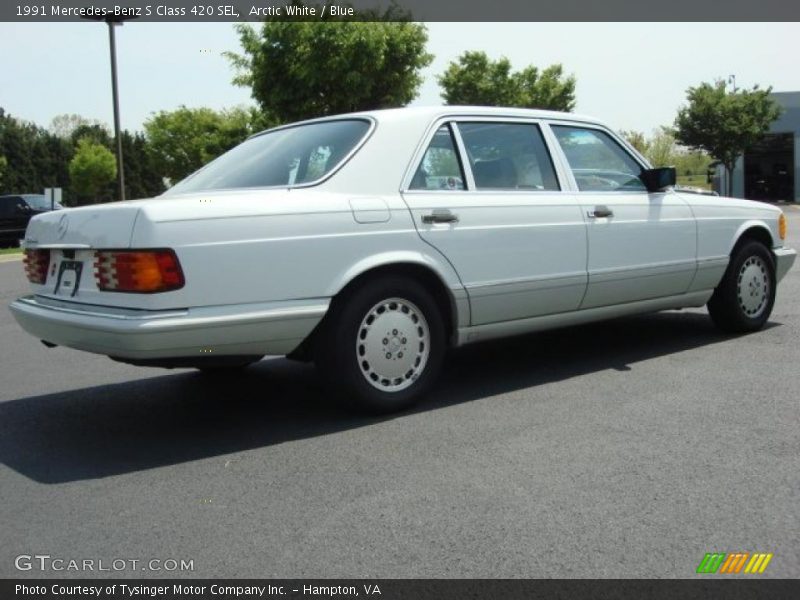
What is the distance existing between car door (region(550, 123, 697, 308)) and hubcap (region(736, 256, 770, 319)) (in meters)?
0.69

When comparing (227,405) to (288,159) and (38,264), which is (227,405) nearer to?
(38,264)

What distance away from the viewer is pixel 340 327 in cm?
429

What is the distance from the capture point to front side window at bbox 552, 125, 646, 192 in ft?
18.4

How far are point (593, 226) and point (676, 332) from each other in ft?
6.26

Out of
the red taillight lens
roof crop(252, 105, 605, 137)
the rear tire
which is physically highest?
roof crop(252, 105, 605, 137)

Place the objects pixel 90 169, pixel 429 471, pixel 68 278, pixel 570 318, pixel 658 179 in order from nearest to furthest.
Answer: pixel 429 471 < pixel 68 278 < pixel 570 318 < pixel 658 179 < pixel 90 169

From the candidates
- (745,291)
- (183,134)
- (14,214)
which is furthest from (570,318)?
(183,134)

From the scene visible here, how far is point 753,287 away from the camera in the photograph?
6.63 meters

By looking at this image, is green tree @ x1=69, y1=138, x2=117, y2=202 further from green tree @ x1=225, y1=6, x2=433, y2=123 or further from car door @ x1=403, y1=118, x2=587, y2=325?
car door @ x1=403, y1=118, x2=587, y2=325

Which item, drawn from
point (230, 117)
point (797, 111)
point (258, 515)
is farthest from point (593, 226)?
point (230, 117)

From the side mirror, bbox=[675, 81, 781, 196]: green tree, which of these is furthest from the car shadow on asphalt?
bbox=[675, 81, 781, 196]: green tree

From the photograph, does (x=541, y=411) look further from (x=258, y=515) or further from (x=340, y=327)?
(x=258, y=515)

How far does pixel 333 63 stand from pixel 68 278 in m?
22.9

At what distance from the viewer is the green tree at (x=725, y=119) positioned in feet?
147
